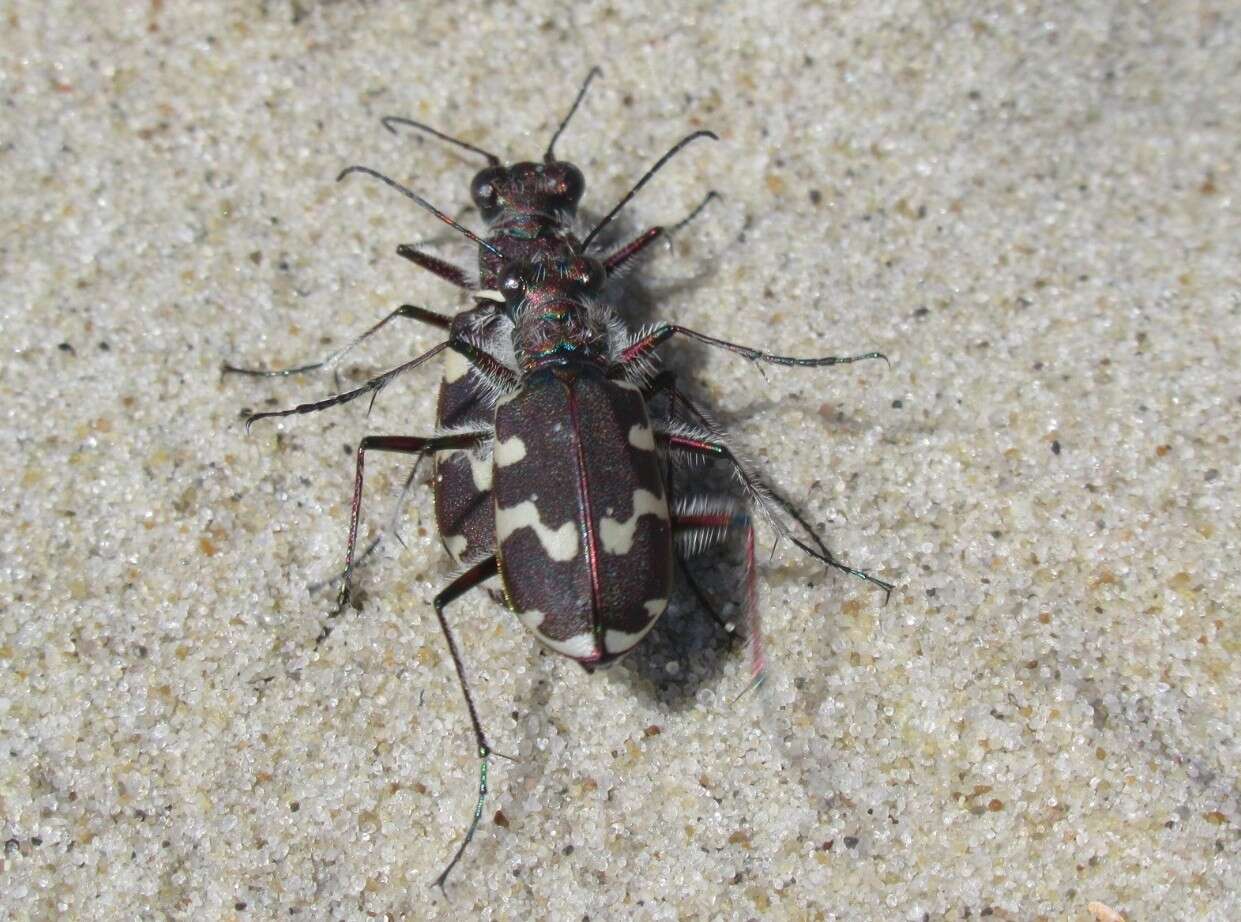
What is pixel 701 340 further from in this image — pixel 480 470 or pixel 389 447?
pixel 389 447

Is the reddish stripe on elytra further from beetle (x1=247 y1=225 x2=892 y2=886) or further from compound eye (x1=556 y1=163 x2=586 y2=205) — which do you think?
compound eye (x1=556 y1=163 x2=586 y2=205)

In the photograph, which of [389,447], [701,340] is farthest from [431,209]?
[701,340]

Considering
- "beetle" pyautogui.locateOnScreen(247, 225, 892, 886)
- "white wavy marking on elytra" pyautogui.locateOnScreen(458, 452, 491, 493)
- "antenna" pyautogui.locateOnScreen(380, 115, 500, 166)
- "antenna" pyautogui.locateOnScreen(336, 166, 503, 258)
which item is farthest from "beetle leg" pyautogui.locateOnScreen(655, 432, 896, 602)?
"antenna" pyautogui.locateOnScreen(380, 115, 500, 166)

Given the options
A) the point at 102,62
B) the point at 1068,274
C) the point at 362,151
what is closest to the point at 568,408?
the point at 362,151

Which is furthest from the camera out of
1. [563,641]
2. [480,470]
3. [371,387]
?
[371,387]

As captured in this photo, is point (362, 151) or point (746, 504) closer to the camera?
point (746, 504)

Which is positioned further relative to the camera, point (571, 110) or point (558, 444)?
point (571, 110)

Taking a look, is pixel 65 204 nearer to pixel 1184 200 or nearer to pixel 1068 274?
pixel 1068 274

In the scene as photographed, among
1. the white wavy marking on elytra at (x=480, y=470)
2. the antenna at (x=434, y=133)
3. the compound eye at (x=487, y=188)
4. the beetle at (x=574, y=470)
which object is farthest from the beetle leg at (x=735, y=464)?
the antenna at (x=434, y=133)
